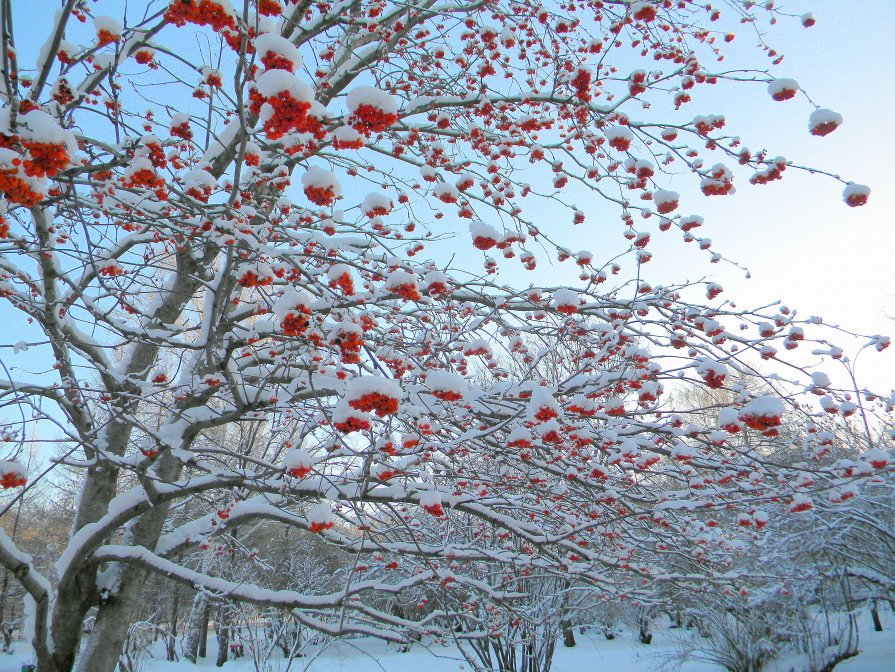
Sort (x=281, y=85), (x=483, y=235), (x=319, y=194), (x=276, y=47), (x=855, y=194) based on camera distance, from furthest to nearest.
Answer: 1. (x=855, y=194)
2. (x=483, y=235)
3. (x=319, y=194)
4. (x=276, y=47)
5. (x=281, y=85)

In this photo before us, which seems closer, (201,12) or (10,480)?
(201,12)

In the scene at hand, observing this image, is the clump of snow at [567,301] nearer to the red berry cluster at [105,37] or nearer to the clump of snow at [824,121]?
the clump of snow at [824,121]

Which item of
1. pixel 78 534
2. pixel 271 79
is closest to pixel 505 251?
pixel 271 79

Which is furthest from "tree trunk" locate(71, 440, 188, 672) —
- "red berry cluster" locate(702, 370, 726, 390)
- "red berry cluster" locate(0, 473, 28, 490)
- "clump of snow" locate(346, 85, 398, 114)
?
"red berry cluster" locate(702, 370, 726, 390)

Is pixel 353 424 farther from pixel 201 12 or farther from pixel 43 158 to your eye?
pixel 201 12

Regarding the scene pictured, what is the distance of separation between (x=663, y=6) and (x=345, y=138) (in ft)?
11.0

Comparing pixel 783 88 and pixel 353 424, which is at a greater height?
pixel 783 88

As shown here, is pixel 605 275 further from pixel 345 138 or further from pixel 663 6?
pixel 345 138

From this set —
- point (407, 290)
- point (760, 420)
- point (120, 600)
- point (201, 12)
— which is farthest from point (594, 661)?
point (201, 12)

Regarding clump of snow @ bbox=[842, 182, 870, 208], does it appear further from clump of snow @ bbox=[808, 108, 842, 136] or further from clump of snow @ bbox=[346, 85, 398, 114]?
clump of snow @ bbox=[346, 85, 398, 114]

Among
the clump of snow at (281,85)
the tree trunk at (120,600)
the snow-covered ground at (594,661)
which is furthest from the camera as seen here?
the snow-covered ground at (594,661)

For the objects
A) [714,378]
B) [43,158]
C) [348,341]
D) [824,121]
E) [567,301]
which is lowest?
[348,341]

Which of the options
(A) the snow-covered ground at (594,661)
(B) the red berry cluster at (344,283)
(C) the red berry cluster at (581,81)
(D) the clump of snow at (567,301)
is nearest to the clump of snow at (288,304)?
(B) the red berry cluster at (344,283)

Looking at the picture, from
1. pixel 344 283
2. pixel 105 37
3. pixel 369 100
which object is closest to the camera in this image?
pixel 369 100
